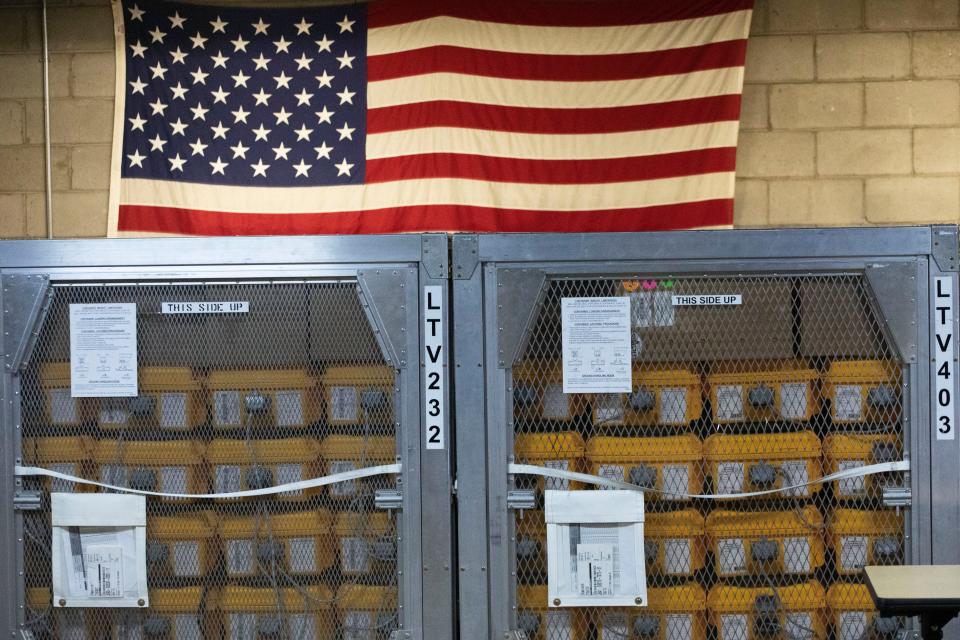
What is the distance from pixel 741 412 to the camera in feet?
9.24

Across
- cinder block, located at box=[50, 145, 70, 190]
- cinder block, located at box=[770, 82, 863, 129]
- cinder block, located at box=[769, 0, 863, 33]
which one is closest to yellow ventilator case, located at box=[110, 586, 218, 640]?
cinder block, located at box=[50, 145, 70, 190]

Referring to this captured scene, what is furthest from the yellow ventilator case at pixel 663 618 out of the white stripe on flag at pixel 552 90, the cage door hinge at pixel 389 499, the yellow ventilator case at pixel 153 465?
the white stripe on flag at pixel 552 90

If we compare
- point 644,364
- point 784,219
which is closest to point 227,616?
point 644,364

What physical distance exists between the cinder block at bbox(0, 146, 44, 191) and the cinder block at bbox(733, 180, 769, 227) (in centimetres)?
371

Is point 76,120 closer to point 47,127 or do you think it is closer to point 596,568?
point 47,127

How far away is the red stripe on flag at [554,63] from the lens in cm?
440

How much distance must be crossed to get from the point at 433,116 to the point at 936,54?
8.65ft

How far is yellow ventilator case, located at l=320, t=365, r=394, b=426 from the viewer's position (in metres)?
2.82

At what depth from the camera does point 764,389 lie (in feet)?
9.18

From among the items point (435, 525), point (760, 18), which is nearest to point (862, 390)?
point (435, 525)

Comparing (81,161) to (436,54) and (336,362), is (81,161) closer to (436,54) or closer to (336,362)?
(436,54)

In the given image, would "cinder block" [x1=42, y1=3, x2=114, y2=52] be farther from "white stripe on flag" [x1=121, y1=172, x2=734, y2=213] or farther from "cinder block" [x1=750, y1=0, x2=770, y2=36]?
"cinder block" [x1=750, y1=0, x2=770, y2=36]

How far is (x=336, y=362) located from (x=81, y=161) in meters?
2.67

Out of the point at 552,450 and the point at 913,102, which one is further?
the point at 913,102
